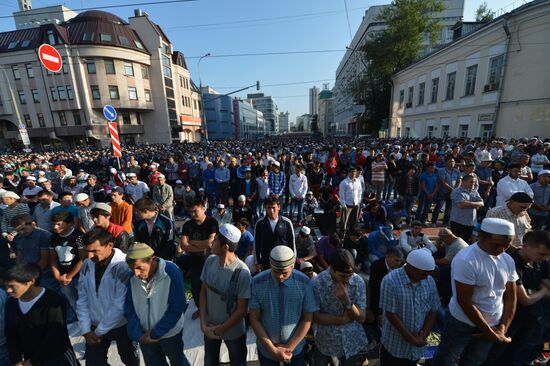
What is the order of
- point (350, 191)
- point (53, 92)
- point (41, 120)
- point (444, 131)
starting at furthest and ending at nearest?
1. point (41, 120)
2. point (53, 92)
3. point (444, 131)
4. point (350, 191)

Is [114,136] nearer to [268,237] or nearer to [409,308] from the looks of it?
[268,237]

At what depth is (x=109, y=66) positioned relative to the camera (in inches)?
1191

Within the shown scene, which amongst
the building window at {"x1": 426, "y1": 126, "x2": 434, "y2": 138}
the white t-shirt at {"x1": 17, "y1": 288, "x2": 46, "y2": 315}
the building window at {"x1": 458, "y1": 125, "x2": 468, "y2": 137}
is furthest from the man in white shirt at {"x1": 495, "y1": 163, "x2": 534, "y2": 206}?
the building window at {"x1": 426, "y1": 126, "x2": 434, "y2": 138}

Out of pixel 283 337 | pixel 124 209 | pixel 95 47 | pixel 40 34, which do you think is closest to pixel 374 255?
pixel 283 337

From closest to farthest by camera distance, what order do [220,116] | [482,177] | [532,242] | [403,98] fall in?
1. [532,242]
2. [482,177]
3. [403,98]
4. [220,116]

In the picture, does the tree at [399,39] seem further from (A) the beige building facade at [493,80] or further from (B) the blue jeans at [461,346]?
(B) the blue jeans at [461,346]

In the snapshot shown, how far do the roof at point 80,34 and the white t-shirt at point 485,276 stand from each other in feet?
128

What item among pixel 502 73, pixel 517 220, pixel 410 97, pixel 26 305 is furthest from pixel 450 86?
pixel 26 305

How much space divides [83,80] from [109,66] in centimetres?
347

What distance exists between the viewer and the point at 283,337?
2234 millimetres

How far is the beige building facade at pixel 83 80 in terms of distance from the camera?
2903cm

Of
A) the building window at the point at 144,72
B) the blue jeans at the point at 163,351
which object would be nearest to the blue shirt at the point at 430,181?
the blue jeans at the point at 163,351

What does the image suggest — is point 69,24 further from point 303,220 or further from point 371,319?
point 371,319

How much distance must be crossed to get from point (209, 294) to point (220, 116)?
6206cm
